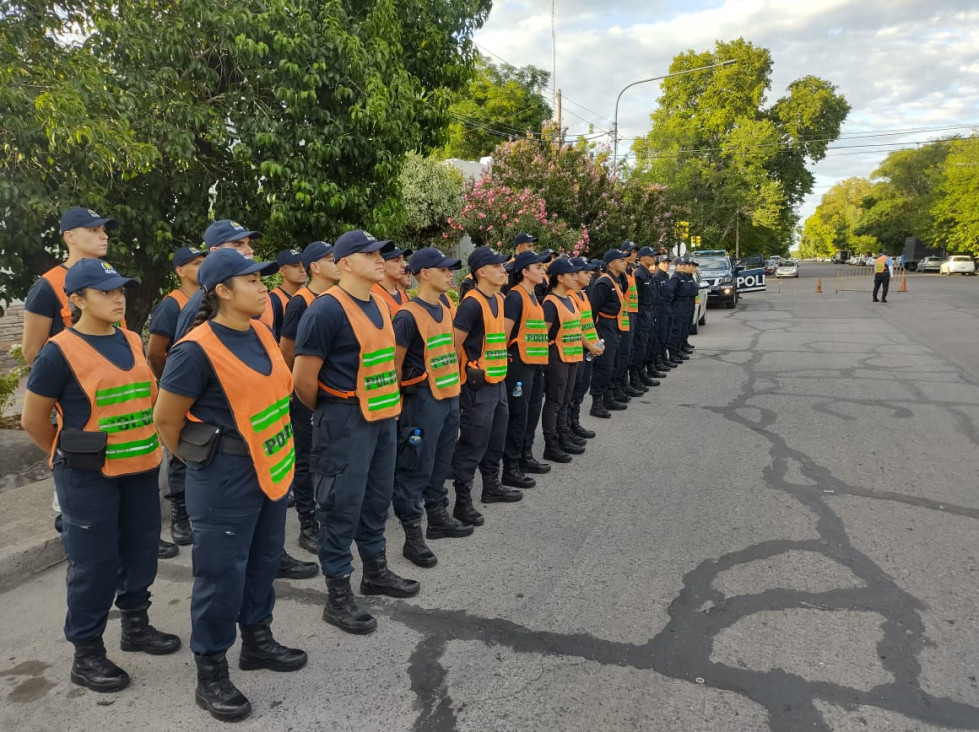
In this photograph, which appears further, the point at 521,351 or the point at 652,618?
the point at 521,351

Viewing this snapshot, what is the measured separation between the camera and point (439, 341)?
14.2 ft

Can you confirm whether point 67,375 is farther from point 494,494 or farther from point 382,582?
point 494,494

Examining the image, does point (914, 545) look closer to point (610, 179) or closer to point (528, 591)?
point (528, 591)

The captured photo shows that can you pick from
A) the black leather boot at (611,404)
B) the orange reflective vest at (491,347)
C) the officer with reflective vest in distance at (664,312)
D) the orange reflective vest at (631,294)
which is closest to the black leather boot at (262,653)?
the orange reflective vest at (491,347)

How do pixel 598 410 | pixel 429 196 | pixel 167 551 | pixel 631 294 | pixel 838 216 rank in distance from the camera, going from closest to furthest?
pixel 167 551 → pixel 598 410 → pixel 631 294 → pixel 429 196 → pixel 838 216

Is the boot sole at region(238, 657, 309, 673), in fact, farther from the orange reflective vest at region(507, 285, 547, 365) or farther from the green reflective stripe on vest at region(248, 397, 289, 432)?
the orange reflective vest at region(507, 285, 547, 365)

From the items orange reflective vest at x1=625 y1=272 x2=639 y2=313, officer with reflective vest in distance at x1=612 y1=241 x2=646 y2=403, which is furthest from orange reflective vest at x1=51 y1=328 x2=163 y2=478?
orange reflective vest at x1=625 y1=272 x2=639 y2=313

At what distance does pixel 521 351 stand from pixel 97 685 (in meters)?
3.66

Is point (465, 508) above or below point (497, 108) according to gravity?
below

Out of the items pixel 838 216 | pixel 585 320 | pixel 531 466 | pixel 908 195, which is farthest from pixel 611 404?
pixel 838 216

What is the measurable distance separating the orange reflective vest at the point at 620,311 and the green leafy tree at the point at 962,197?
5243 centimetres

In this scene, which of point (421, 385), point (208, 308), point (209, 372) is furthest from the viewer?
point (421, 385)

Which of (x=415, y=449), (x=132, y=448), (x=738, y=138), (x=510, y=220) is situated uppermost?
(x=738, y=138)

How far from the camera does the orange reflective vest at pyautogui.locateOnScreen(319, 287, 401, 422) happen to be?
11.5ft
